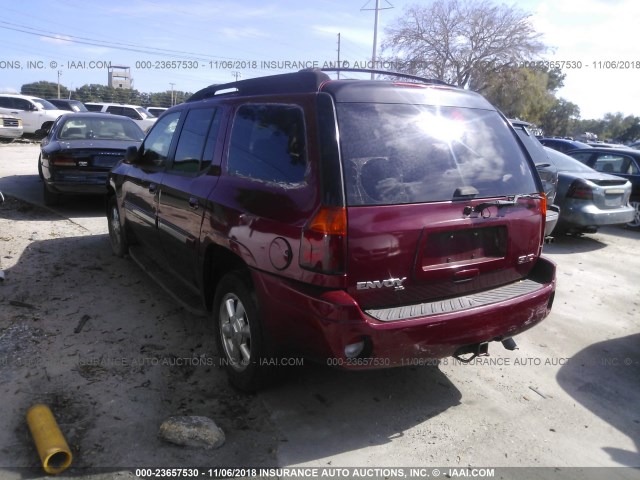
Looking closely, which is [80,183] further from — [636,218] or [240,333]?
[636,218]

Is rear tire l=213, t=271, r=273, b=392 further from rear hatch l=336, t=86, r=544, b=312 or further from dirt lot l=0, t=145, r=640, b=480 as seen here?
rear hatch l=336, t=86, r=544, b=312

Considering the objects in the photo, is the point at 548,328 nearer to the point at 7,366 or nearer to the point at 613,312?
the point at 613,312

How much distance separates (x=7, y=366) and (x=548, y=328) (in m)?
4.41

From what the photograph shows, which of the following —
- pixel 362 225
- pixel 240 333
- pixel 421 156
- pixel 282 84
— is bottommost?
pixel 240 333

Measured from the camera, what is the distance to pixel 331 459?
2746 mm

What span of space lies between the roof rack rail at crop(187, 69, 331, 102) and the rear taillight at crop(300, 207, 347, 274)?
77 centimetres

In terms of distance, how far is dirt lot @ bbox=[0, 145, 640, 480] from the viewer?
2.80m

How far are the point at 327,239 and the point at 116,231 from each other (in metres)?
4.23

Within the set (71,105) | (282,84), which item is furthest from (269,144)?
(71,105)

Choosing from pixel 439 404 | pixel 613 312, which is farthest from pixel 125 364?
pixel 613 312

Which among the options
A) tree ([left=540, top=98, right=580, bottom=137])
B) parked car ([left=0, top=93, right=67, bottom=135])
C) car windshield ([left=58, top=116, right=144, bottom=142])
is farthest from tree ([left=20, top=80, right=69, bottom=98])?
tree ([left=540, top=98, right=580, bottom=137])

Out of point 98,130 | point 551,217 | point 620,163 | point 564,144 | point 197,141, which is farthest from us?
point 564,144

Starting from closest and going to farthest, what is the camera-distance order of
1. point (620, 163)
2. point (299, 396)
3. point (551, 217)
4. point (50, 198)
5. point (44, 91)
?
point (299, 396), point (551, 217), point (50, 198), point (620, 163), point (44, 91)

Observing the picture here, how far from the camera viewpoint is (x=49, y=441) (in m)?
2.63
